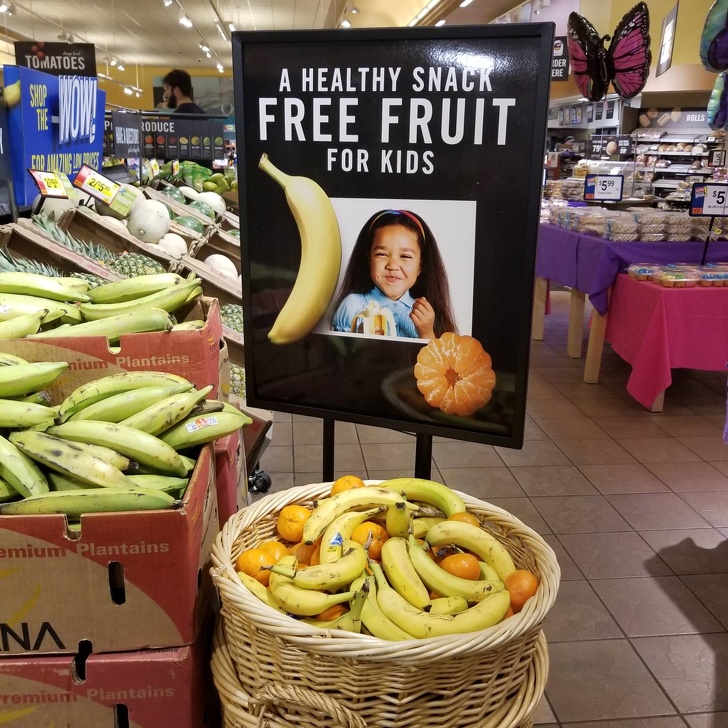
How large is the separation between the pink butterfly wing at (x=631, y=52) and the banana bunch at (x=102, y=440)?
6184 millimetres

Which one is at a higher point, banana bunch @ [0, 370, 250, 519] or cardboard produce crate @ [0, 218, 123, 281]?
cardboard produce crate @ [0, 218, 123, 281]

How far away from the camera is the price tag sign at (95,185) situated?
10.6 feet

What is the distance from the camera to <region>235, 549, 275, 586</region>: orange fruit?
1.40 m

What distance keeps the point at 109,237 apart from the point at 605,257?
3.14 meters

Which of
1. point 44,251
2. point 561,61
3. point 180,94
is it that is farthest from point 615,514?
point 561,61

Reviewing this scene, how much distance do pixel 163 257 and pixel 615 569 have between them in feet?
8.18

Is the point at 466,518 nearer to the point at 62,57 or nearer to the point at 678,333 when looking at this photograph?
the point at 678,333

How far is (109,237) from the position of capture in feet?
11.6

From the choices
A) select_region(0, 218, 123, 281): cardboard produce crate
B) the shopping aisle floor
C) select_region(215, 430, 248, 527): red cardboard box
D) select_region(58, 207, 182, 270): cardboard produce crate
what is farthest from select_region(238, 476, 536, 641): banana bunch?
select_region(58, 207, 182, 270): cardboard produce crate

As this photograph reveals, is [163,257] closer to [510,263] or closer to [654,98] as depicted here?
[510,263]

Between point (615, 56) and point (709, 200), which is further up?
point (615, 56)

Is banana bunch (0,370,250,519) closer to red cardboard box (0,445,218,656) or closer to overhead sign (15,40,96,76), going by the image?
red cardboard box (0,445,218,656)

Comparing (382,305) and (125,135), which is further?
(125,135)

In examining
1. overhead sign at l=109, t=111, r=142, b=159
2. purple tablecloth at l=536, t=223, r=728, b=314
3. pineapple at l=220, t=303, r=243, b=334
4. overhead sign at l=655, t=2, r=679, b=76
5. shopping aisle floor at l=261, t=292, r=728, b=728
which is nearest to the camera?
shopping aisle floor at l=261, t=292, r=728, b=728
